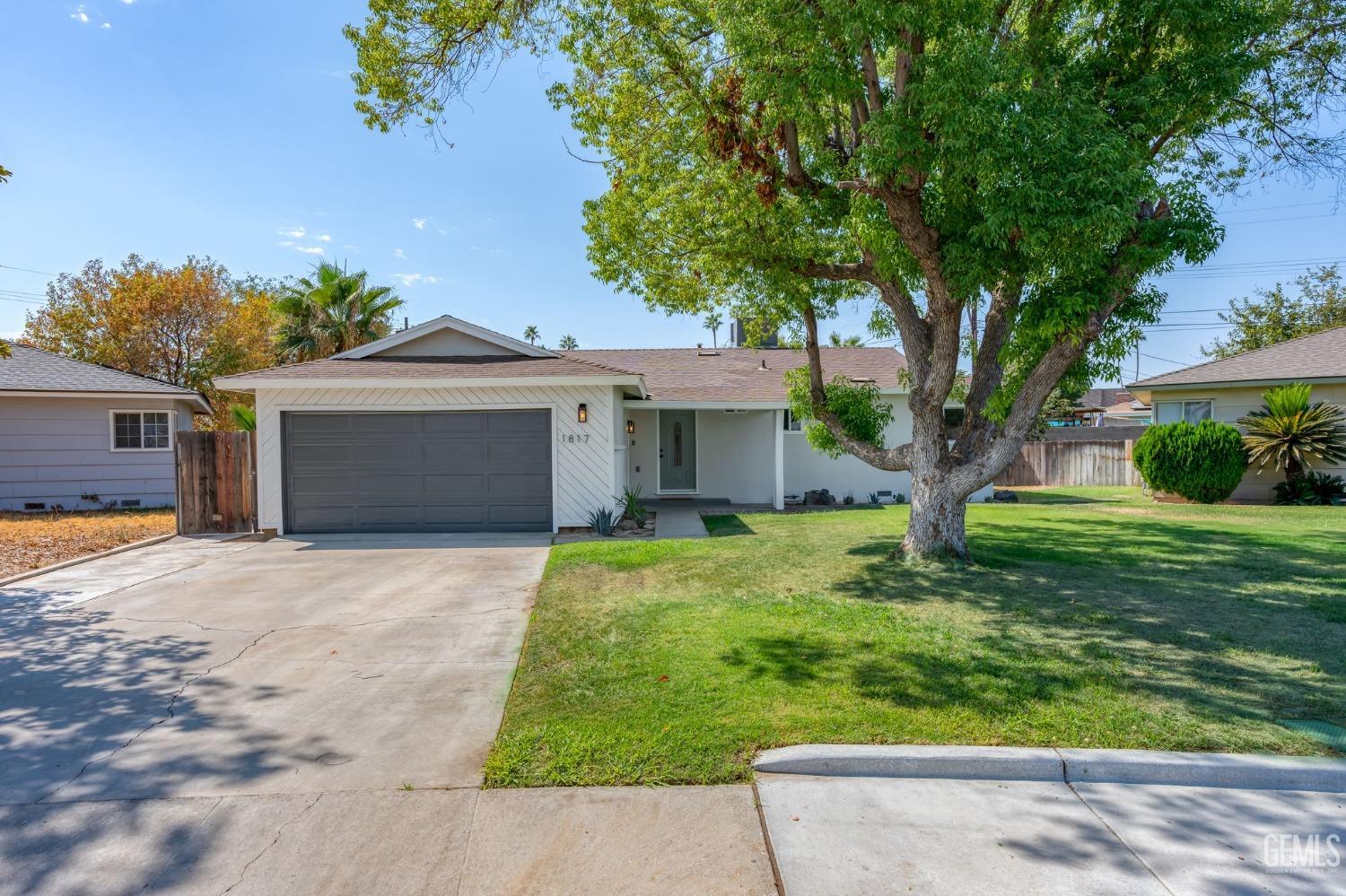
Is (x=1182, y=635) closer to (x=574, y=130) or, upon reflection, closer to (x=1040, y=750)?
(x=1040, y=750)

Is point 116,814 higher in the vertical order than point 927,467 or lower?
lower

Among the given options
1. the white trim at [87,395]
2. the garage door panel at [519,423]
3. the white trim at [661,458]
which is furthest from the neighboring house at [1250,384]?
the white trim at [87,395]

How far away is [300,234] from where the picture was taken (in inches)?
727

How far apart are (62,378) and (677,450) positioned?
14.4 meters

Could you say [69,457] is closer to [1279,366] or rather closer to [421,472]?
[421,472]

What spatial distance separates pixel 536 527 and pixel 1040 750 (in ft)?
29.2

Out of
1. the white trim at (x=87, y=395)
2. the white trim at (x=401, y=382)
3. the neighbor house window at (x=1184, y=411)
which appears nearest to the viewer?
the white trim at (x=401, y=382)

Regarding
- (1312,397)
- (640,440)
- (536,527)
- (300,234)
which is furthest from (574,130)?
(1312,397)

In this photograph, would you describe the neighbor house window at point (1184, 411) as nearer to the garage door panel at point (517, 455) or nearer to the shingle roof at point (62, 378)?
the garage door panel at point (517, 455)

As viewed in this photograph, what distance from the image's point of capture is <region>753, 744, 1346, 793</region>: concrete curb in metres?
3.20

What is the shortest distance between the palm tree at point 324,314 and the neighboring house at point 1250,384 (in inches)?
833

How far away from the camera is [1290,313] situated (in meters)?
27.2

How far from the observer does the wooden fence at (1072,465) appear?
63.9 feet

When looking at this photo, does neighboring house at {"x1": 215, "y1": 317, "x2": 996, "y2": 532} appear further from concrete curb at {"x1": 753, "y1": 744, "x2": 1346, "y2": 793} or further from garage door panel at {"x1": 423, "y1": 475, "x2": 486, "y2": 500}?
concrete curb at {"x1": 753, "y1": 744, "x2": 1346, "y2": 793}
